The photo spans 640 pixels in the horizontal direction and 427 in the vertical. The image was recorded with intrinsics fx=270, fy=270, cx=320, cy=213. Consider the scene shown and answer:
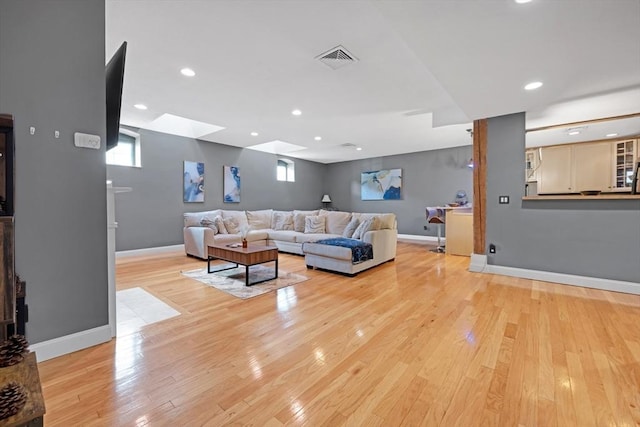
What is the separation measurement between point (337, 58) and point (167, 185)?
4679mm

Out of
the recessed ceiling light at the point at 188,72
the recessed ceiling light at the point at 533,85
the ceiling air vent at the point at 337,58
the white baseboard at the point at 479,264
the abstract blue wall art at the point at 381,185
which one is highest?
the recessed ceiling light at the point at 188,72

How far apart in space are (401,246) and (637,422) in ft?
17.3

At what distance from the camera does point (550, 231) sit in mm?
3635

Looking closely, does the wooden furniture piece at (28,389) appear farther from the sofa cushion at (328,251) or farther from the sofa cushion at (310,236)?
the sofa cushion at (310,236)

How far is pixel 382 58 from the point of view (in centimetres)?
272

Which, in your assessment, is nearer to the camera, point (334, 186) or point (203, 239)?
point (203, 239)

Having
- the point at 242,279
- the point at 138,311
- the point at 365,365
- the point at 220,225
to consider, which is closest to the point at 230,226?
the point at 220,225

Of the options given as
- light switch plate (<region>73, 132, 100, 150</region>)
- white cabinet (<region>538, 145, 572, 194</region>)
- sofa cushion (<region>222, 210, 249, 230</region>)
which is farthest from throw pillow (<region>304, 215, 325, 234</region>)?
white cabinet (<region>538, 145, 572, 194</region>)

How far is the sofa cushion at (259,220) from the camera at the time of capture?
629 centimetres

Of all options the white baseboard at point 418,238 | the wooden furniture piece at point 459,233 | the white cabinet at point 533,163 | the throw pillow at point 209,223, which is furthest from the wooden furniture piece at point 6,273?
the white cabinet at point 533,163

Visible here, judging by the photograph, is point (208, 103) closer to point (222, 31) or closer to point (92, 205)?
point (222, 31)

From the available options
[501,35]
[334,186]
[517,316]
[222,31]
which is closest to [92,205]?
[222,31]

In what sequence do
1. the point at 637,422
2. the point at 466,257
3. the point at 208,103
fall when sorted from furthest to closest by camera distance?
the point at 466,257, the point at 208,103, the point at 637,422

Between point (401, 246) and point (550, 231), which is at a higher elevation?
point (550, 231)
